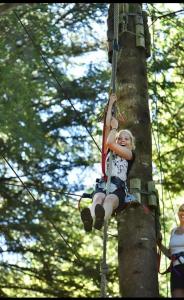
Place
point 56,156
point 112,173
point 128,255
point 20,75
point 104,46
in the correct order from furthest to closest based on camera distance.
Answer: point 104,46 < point 56,156 < point 20,75 < point 112,173 < point 128,255

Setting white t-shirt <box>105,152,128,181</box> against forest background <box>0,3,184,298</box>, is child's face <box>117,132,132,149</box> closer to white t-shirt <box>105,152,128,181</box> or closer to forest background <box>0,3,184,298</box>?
white t-shirt <box>105,152,128,181</box>

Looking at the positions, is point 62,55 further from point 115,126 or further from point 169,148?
point 115,126

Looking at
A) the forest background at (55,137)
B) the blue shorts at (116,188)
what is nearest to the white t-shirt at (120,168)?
the blue shorts at (116,188)

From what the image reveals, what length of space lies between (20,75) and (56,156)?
1.66m

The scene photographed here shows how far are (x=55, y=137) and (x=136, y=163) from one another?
5.55 metres

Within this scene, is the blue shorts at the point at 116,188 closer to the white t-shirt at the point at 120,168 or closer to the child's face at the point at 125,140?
the white t-shirt at the point at 120,168

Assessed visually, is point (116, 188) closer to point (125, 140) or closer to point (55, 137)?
point (125, 140)

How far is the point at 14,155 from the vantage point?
33.9 ft

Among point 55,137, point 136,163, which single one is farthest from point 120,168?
point 55,137

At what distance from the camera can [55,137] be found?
11266 mm

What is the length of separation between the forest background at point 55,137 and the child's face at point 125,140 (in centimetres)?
349

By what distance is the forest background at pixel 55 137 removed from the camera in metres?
9.72

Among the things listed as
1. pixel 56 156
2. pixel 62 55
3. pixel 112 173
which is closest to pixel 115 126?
pixel 112 173

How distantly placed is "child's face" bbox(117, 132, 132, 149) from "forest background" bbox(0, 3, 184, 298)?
3.49 m
